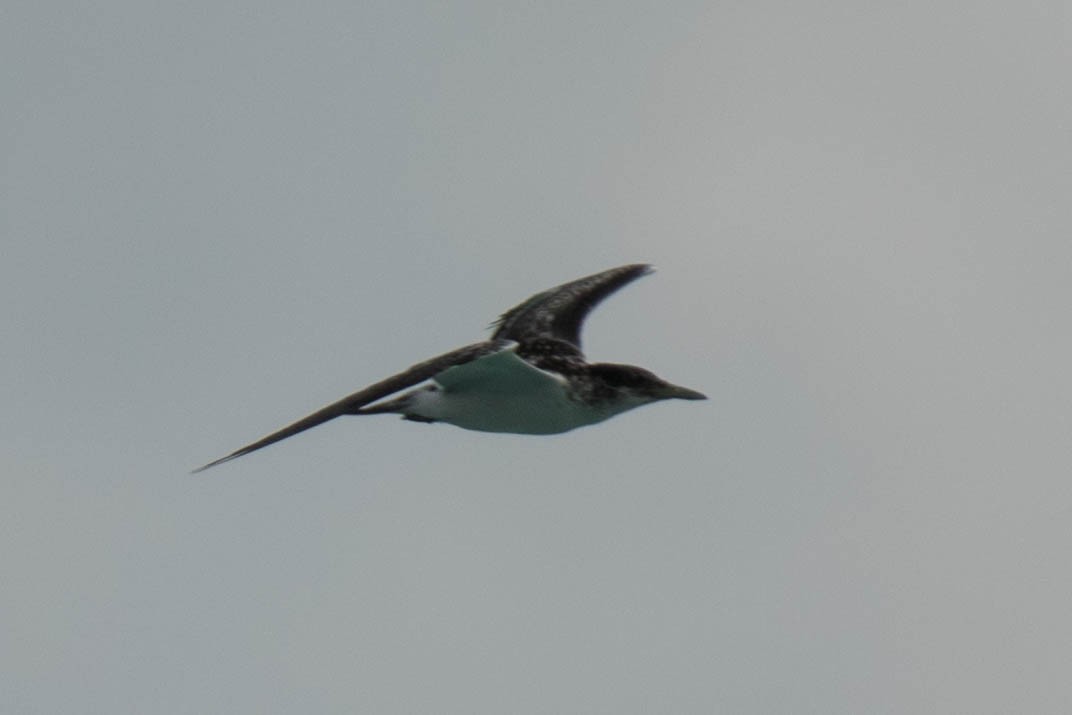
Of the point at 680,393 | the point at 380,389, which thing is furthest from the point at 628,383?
the point at 380,389

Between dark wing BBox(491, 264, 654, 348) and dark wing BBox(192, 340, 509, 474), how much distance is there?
18.9 ft

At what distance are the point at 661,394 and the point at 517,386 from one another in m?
2.11

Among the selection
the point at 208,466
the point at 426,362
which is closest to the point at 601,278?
the point at 426,362

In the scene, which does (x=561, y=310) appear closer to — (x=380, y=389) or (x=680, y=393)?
(x=680, y=393)

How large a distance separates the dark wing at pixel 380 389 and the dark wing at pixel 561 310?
577 cm

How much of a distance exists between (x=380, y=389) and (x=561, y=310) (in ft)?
28.5

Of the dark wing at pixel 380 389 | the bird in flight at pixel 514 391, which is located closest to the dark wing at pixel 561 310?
the bird in flight at pixel 514 391

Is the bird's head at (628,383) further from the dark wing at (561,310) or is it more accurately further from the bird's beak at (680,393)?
the dark wing at (561,310)

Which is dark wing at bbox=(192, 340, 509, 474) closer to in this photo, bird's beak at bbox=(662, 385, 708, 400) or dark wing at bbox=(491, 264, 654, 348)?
bird's beak at bbox=(662, 385, 708, 400)

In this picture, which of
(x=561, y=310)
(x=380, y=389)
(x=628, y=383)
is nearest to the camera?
(x=380, y=389)

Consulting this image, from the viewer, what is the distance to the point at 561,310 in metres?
27.8

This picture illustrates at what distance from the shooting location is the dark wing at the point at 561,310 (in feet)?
88.2

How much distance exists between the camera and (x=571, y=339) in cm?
2681

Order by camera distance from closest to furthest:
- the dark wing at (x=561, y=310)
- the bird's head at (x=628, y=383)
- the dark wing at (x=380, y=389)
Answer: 1. the dark wing at (x=380, y=389)
2. the bird's head at (x=628, y=383)
3. the dark wing at (x=561, y=310)
